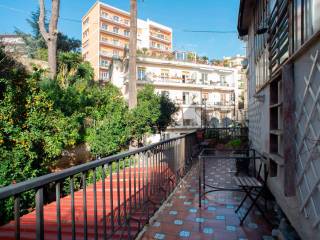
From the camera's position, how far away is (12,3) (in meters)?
27.2

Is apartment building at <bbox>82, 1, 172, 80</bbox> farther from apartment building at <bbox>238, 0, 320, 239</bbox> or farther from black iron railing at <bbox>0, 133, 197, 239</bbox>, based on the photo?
apartment building at <bbox>238, 0, 320, 239</bbox>

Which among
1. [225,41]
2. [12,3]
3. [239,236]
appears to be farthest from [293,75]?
[12,3]

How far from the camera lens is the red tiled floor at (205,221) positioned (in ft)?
10.5

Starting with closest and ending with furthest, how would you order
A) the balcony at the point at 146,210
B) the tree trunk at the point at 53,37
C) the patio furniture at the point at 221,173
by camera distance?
the balcony at the point at 146,210, the patio furniture at the point at 221,173, the tree trunk at the point at 53,37

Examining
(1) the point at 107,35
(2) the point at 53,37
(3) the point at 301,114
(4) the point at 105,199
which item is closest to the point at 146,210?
(4) the point at 105,199

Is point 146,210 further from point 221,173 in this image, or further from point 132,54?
point 132,54

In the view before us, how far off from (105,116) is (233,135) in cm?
646

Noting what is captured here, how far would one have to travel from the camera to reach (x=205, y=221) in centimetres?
Answer: 364

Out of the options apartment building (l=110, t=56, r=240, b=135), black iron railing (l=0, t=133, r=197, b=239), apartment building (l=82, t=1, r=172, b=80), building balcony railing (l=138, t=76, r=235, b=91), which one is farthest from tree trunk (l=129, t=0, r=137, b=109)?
apartment building (l=82, t=1, r=172, b=80)

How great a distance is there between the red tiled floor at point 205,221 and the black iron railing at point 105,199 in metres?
0.21

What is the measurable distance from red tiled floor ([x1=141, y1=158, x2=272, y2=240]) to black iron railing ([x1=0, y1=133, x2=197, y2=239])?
208 millimetres

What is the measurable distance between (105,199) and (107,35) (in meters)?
43.6

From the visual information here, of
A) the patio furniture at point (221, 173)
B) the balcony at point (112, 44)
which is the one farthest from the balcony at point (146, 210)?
the balcony at point (112, 44)

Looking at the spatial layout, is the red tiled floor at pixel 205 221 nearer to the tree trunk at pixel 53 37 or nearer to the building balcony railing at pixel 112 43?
the tree trunk at pixel 53 37
